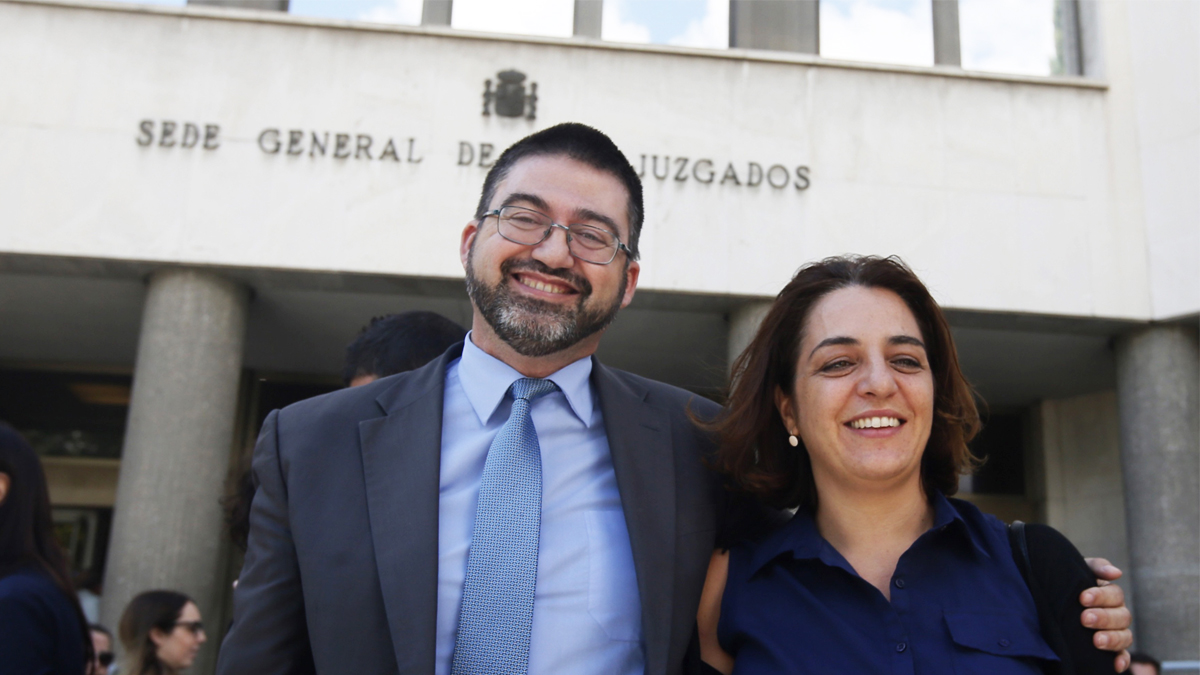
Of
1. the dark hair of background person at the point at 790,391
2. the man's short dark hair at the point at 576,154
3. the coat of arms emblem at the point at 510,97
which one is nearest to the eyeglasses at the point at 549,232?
the man's short dark hair at the point at 576,154

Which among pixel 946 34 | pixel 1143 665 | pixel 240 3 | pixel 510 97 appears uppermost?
pixel 946 34

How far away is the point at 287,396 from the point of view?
1115 centimetres

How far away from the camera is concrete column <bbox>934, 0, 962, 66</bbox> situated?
9141mm

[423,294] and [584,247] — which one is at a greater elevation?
[423,294]

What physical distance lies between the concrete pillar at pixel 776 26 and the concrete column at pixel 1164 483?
13.5 ft

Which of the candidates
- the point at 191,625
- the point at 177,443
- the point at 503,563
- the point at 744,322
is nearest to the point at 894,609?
the point at 503,563

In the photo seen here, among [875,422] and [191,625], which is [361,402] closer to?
[875,422]

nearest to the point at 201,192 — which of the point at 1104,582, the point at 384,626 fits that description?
the point at 384,626

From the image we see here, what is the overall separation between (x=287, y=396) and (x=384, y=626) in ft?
32.2

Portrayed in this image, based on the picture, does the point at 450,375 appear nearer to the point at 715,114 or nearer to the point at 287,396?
the point at 715,114

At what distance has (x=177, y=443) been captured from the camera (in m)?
7.64

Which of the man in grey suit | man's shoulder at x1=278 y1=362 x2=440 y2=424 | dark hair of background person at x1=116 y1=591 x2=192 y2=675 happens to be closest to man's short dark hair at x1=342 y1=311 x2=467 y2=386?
the man in grey suit

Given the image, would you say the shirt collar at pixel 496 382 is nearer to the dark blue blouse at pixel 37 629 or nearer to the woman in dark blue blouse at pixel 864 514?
the woman in dark blue blouse at pixel 864 514

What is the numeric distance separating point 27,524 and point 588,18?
23.7 ft
